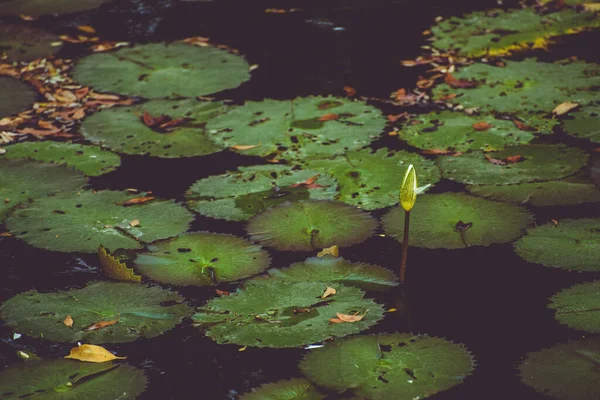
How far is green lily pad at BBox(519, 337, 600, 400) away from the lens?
2178mm

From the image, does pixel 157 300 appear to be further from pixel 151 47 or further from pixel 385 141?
pixel 151 47

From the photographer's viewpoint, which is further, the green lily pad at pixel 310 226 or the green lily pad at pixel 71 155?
the green lily pad at pixel 71 155

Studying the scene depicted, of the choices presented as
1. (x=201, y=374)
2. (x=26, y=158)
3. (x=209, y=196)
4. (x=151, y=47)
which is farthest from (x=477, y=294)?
(x=151, y=47)

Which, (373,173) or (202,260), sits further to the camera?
(373,173)

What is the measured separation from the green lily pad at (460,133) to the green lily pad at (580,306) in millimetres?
1088

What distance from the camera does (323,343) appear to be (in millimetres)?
2404

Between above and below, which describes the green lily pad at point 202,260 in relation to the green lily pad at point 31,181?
above

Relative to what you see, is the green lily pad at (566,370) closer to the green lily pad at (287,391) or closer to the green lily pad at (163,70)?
the green lily pad at (287,391)

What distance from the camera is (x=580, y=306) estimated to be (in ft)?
8.36

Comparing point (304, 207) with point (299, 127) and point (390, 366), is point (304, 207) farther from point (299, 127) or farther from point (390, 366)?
point (390, 366)

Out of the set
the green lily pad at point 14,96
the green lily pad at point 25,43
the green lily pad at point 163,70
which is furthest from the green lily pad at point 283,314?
the green lily pad at point 25,43

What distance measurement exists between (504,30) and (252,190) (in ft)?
7.65

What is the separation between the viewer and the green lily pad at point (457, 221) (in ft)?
9.67

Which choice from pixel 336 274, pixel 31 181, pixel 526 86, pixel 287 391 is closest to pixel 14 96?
pixel 31 181
